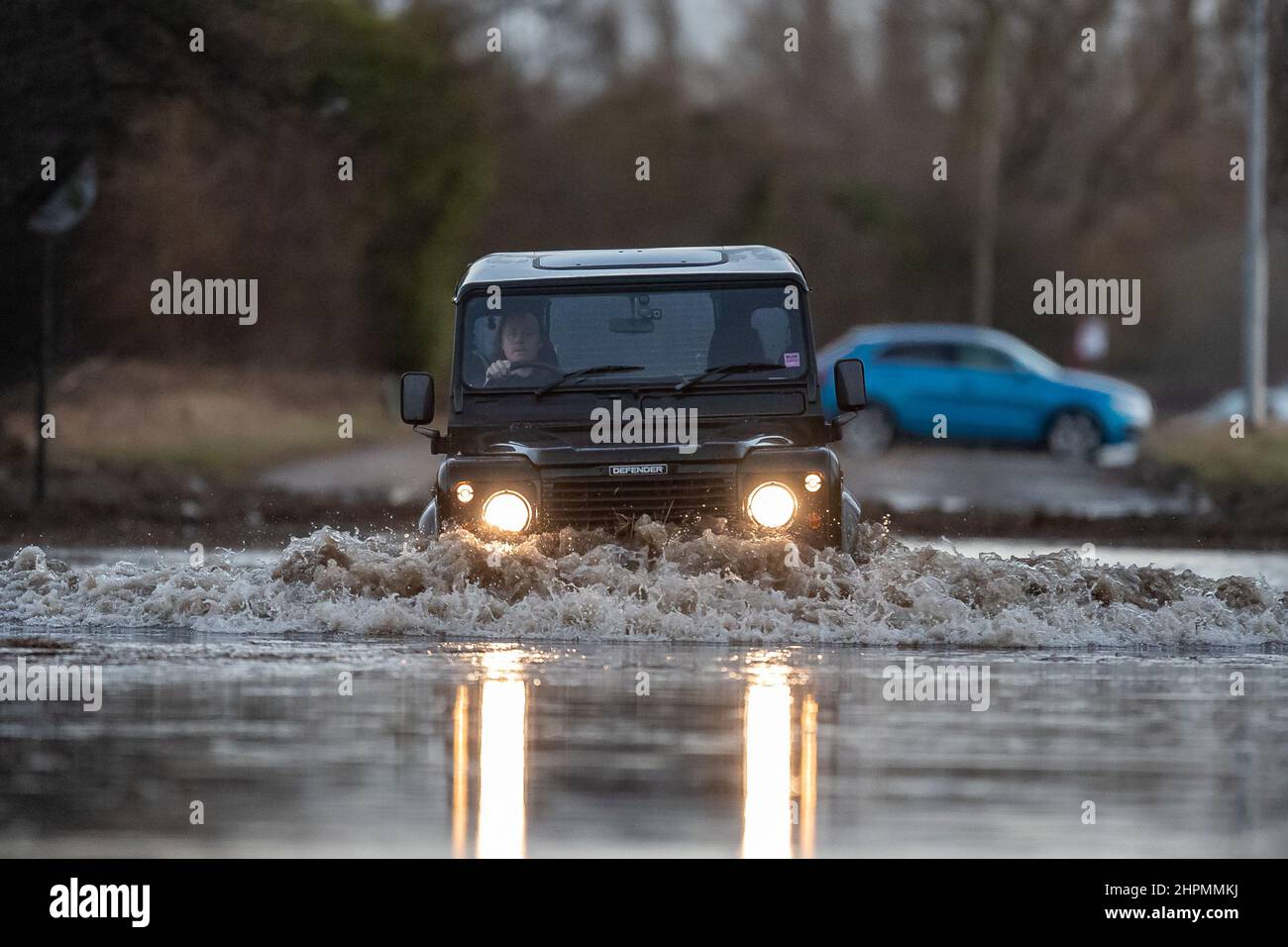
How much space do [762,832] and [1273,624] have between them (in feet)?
26.5

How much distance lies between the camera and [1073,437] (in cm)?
4012

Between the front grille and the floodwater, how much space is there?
21 centimetres

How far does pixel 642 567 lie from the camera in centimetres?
1454

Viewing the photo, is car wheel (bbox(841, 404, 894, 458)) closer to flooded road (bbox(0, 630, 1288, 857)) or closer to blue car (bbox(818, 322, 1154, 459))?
blue car (bbox(818, 322, 1154, 459))

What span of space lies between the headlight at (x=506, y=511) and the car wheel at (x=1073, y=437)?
1042 inches

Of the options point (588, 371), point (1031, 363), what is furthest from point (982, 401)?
point (588, 371)

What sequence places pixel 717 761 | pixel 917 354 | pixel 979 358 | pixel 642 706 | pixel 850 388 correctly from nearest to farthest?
pixel 717 761
pixel 642 706
pixel 850 388
pixel 979 358
pixel 917 354

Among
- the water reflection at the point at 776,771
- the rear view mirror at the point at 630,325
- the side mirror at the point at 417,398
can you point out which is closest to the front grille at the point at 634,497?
the side mirror at the point at 417,398

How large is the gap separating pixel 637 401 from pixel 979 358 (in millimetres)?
26076

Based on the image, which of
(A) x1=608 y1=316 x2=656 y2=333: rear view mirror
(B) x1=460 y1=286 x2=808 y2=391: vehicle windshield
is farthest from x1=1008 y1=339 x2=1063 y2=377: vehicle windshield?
(A) x1=608 y1=316 x2=656 y2=333: rear view mirror

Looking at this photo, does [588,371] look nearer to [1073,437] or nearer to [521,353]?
Result: [521,353]

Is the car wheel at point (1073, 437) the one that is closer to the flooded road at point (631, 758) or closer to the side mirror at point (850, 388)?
the side mirror at point (850, 388)
